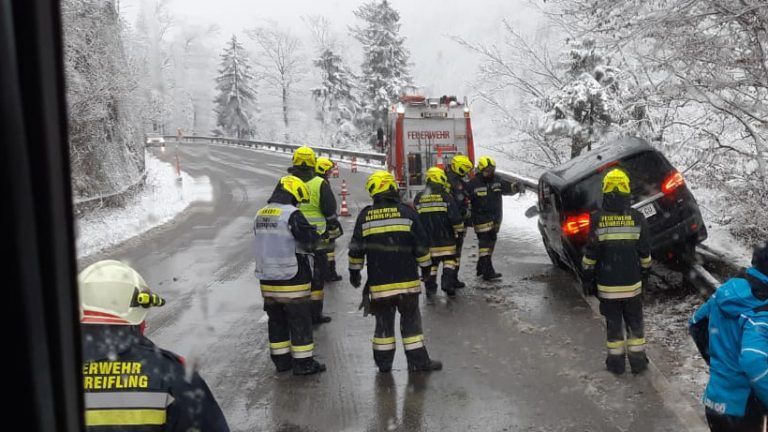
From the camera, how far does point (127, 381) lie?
7.37ft

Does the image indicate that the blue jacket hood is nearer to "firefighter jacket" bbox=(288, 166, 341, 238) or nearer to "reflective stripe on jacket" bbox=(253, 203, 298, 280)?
"reflective stripe on jacket" bbox=(253, 203, 298, 280)

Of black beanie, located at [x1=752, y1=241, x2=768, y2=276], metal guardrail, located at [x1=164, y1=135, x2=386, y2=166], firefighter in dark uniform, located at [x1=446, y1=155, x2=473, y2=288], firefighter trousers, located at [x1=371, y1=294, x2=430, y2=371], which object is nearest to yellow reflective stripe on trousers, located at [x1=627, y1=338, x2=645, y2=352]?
firefighter trousers, located at [x1=371, y1=294, x2=430, y2=371]

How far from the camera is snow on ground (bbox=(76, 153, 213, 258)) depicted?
38.7 ft

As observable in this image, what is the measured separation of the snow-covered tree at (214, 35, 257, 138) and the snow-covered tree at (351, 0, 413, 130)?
1136cm

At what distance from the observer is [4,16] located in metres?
1.12

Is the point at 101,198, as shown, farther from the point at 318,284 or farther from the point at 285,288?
the point at 285,288

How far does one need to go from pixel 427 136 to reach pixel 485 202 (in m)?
6.93

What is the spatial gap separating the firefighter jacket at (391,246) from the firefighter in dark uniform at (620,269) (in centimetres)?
155

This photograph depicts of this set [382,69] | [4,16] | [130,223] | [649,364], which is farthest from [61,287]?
[382,69]

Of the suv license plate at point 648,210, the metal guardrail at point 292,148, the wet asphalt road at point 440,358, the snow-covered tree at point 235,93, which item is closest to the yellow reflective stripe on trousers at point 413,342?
the wet asphalt road at point 440,358

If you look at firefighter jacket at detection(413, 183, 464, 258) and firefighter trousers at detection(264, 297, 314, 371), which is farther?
firefighter jacket at detection(413, 183, 464, 258)

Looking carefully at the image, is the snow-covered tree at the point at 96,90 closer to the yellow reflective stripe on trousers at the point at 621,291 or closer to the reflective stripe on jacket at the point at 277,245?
the reflective stripe on jacket at the point at 277,245

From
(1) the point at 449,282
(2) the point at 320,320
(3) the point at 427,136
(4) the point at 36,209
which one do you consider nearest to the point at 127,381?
(4) the point at 36,209

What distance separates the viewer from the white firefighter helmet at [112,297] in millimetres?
2324
